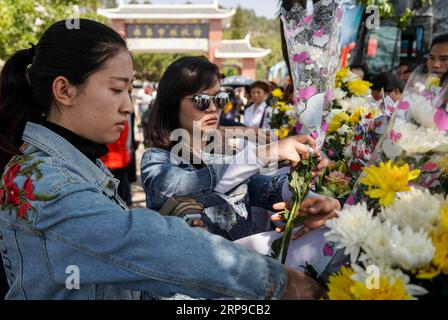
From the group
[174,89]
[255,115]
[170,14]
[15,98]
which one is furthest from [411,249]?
[170,14]

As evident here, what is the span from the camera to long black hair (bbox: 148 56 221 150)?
2.10 m

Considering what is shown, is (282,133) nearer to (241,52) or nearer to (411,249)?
(411,249)

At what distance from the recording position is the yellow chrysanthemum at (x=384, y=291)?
825mm

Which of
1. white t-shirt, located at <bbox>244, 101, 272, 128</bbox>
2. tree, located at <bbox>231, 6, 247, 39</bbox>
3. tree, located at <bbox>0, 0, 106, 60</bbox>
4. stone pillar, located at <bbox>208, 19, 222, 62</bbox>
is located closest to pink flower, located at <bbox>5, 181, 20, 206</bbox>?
white t-shirt, located at <bbox>244, 101, 272, 128</bbox>

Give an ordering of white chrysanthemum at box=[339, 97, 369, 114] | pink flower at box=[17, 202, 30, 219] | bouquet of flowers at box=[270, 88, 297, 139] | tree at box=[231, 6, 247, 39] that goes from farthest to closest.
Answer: tree at box=[231, 6, 247, 39], bouquet of flowers at box=[270, 88, 297, 139], white chrysanthemum at box=[339, 97, 369, 114], pink flower at box=[17, 202, 30, 219]

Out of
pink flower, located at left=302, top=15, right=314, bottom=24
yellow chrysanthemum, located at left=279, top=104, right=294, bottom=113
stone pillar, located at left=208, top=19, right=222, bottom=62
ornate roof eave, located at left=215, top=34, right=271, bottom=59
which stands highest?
pink flower, located at left=302, top=15, right=314, bottom=24

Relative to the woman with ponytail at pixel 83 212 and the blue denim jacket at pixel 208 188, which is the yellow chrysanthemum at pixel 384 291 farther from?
the blue denim jacket at pixel 208 188

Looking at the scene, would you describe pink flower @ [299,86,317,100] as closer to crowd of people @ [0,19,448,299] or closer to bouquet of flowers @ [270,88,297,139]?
crowd of people @ [0,19,448,299]

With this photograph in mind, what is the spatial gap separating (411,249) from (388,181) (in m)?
0.17

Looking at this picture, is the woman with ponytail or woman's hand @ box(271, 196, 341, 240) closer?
the woman with ponytail
